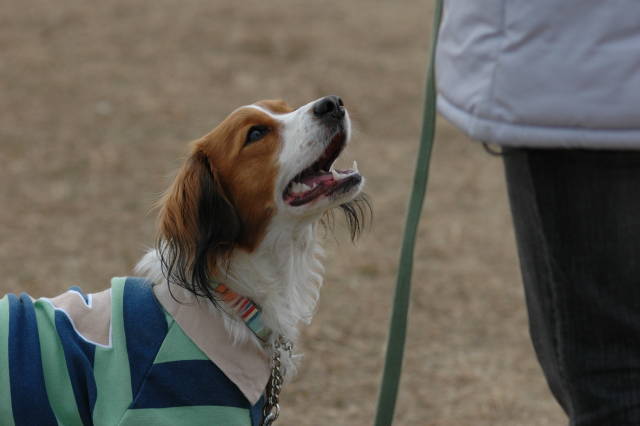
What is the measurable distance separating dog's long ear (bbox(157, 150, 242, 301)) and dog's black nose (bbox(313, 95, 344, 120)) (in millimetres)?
336

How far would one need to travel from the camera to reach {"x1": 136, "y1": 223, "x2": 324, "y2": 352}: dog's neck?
2.55 m

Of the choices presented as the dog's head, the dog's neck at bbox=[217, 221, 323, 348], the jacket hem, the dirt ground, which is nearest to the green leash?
the dog's head

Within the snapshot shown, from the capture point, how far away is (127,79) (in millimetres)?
8039

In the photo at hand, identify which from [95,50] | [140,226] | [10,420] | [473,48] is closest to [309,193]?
[473,48]

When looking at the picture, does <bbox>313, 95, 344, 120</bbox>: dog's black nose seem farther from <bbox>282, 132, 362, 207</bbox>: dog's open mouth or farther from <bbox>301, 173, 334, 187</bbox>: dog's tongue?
<bbox>301, 173, 334, 187</bbox>: dog's tongue

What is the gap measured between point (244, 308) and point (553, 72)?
1095 mm

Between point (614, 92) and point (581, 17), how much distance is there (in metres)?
0.15

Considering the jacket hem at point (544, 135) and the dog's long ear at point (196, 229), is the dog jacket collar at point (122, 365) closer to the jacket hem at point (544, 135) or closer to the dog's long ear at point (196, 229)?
the dog's long ear at point (196, 229)

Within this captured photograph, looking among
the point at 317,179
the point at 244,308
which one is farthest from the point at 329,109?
the point at 244,308

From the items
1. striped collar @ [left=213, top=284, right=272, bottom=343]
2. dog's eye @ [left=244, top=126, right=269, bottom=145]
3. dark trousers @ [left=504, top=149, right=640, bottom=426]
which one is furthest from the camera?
dog's eye @ [left=244, top=126, right=269, bottom=145]

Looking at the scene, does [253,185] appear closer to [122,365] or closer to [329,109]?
Result: [329,109]

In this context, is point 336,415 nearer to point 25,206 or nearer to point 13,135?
point 25,206

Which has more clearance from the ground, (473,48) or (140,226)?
(473,48)

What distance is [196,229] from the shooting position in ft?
8.29
